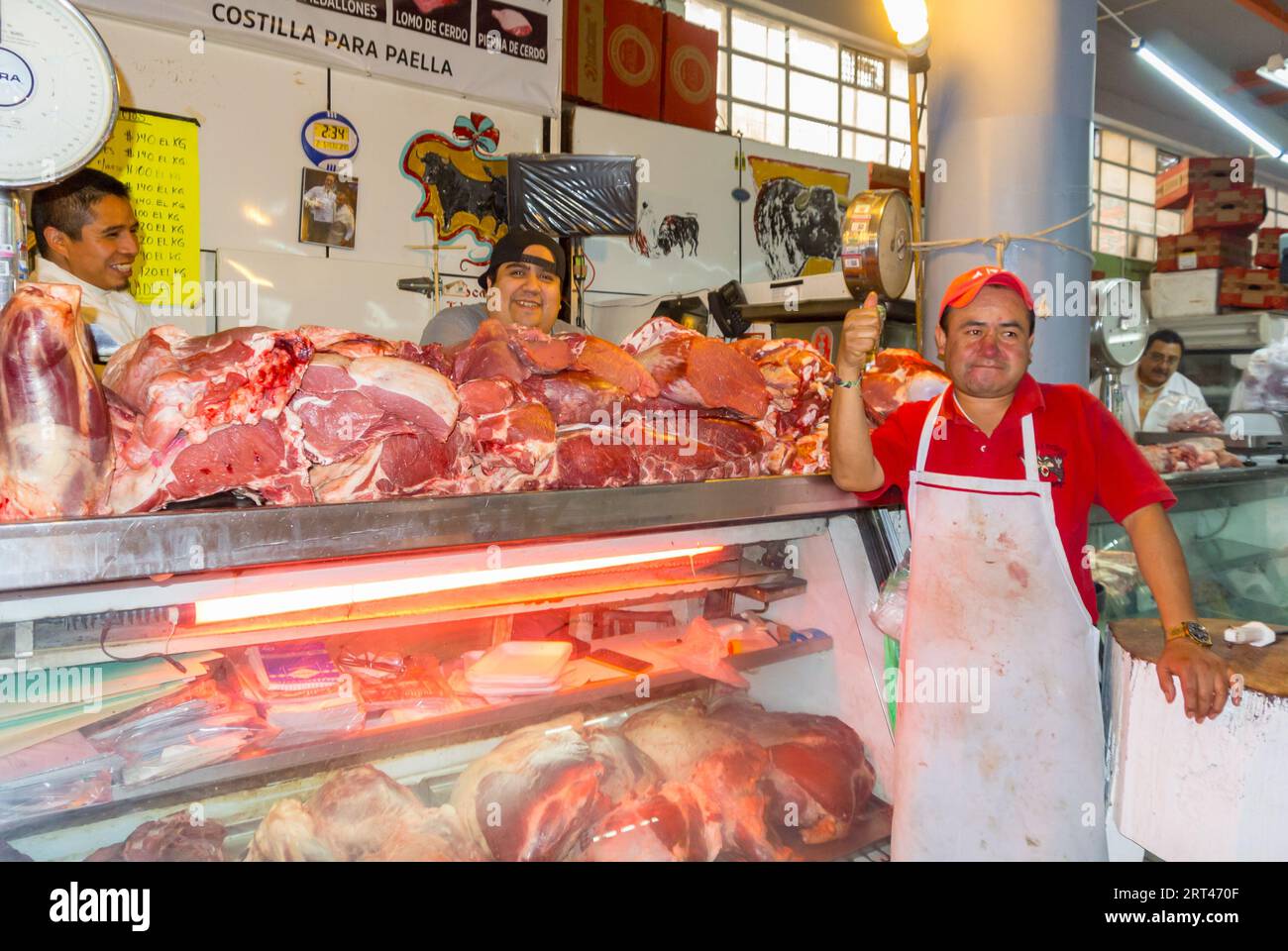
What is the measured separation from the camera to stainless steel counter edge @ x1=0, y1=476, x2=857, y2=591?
4.04 ft

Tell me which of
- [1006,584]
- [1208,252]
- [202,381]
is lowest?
[1006,584]

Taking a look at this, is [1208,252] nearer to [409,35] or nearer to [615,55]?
[615,55]

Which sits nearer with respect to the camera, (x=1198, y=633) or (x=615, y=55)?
(x=1198, y=633)

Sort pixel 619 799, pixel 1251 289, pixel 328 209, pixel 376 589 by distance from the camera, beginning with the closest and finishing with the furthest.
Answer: pixel 376 589, pixel 619 799, pixel 328 209, pixel 1251 289

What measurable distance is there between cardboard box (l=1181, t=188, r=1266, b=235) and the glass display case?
3864mm

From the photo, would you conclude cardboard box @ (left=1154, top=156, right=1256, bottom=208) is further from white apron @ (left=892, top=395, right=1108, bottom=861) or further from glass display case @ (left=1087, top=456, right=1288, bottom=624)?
white apron @ (left=892, top=395, right=1108, bottom=861)

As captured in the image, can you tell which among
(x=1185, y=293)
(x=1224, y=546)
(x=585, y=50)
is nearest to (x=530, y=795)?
(x=1224, y=546)

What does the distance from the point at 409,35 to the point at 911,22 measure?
3090 millimetres

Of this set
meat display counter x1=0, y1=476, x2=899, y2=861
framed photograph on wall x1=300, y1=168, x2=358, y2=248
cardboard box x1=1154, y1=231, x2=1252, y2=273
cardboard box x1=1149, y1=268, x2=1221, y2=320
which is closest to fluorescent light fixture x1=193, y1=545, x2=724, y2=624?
meat display counter x1=0, y1=476, x2=899, y2=861

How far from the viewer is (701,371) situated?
7.58 feet

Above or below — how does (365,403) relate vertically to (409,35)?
below

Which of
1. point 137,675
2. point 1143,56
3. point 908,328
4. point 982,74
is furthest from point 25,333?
point 1143,56

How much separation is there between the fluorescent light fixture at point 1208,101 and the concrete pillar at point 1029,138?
7.90 metres
